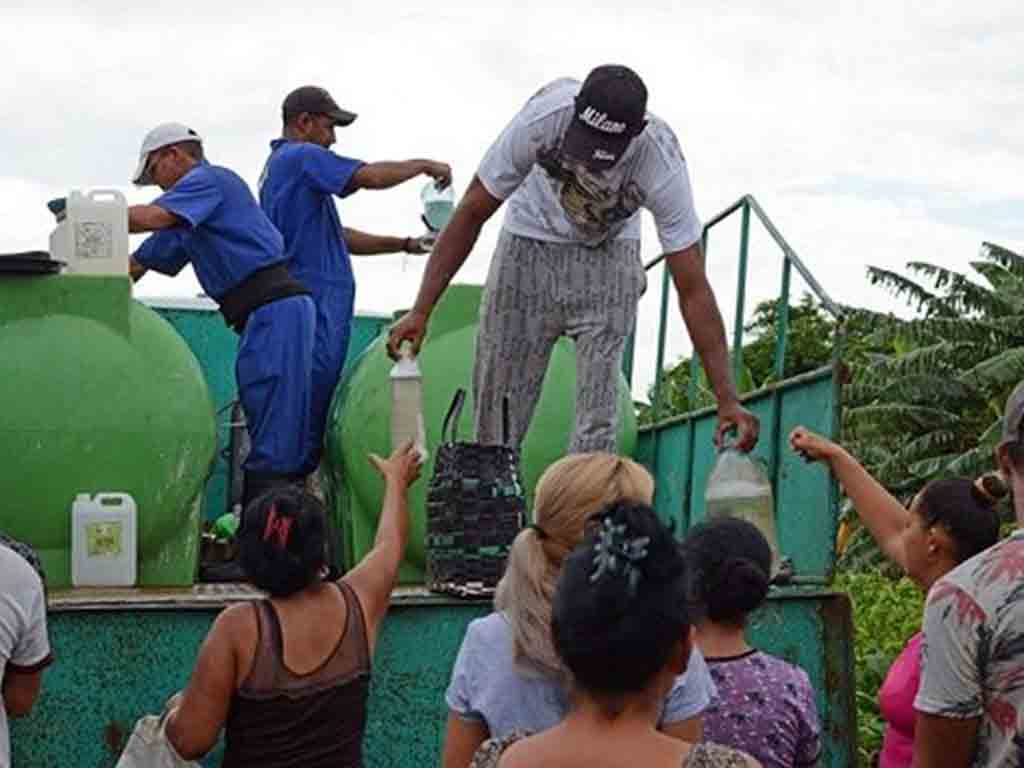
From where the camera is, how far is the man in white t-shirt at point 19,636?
3678mm

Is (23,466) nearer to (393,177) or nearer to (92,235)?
(92,235)

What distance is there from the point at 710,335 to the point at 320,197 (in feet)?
6.26

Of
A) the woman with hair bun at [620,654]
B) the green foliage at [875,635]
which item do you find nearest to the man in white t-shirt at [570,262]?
the woman with hair bun at [620,654]

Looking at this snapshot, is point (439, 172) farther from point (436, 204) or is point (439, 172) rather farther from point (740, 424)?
point (740, 424)

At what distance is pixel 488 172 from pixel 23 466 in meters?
1.46

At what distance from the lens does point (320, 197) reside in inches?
263

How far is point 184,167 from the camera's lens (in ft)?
20.4

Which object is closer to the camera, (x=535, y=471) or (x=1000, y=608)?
(x=1000, y=608)

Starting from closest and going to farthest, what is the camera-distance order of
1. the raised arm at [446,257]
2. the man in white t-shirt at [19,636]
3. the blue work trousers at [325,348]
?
the man in white t-shirt at [19,636], the raised arm at [446,257], the blue work trousers at [325,348]

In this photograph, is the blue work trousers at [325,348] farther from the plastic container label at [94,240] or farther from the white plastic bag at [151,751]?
the white plastic bag at [151,751]

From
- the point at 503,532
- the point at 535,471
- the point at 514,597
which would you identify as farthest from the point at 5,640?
the point at 535,471

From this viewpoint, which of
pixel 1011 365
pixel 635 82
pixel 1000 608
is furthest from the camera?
pixel 1011 365

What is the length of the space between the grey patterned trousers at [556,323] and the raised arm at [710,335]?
0.18 m

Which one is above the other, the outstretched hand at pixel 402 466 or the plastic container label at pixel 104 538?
the outstretched hand at pixel 402 466
